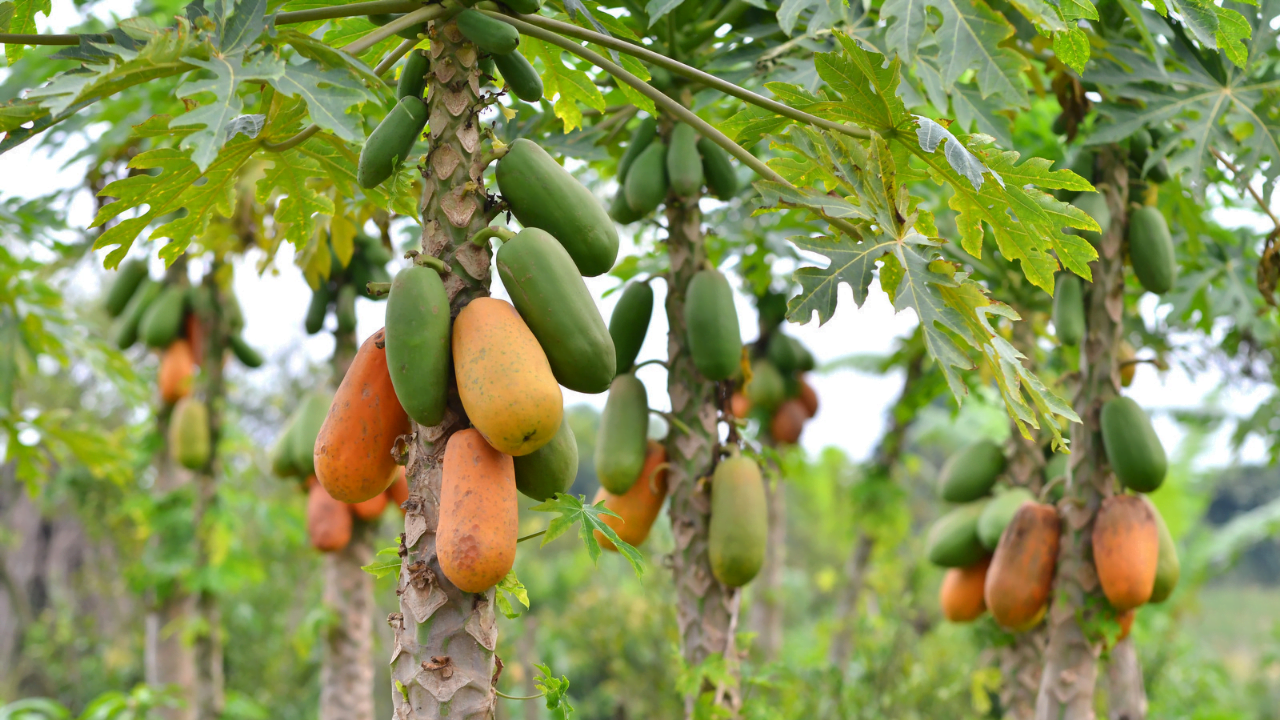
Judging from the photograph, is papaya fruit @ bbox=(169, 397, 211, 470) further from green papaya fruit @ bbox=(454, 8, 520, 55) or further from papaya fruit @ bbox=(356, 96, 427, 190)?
green papaya fruit @ bbox=(454, 8, 520, 55)

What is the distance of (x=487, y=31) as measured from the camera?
1.68 meters

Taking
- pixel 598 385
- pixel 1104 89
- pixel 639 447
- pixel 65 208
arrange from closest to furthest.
→ 1. pixel 598 385
2. pixel 639 447
3. pixel 1104 89
4. pixel 65 208

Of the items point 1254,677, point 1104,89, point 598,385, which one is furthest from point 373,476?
point 1254,677

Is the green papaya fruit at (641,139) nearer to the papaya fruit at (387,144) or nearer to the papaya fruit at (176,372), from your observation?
the papaya fruit at (387,144)

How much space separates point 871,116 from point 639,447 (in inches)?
43.1

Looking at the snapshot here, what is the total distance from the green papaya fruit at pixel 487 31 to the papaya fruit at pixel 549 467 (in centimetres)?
68

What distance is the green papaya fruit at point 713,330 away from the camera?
8.45ft

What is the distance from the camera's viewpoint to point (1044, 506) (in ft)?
9.68

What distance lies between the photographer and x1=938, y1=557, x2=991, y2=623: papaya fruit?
3432 mm

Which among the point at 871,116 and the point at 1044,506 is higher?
the point at 871,116

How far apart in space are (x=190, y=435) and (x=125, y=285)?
1.00 meters

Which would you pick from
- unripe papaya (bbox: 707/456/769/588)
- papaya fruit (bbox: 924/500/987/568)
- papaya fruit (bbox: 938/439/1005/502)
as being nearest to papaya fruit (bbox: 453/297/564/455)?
unripe papaya (bbox: 707/456/769/588)

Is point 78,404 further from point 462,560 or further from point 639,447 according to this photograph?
point 462,560

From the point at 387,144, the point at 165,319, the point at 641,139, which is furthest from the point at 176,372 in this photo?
the point at 387,144
